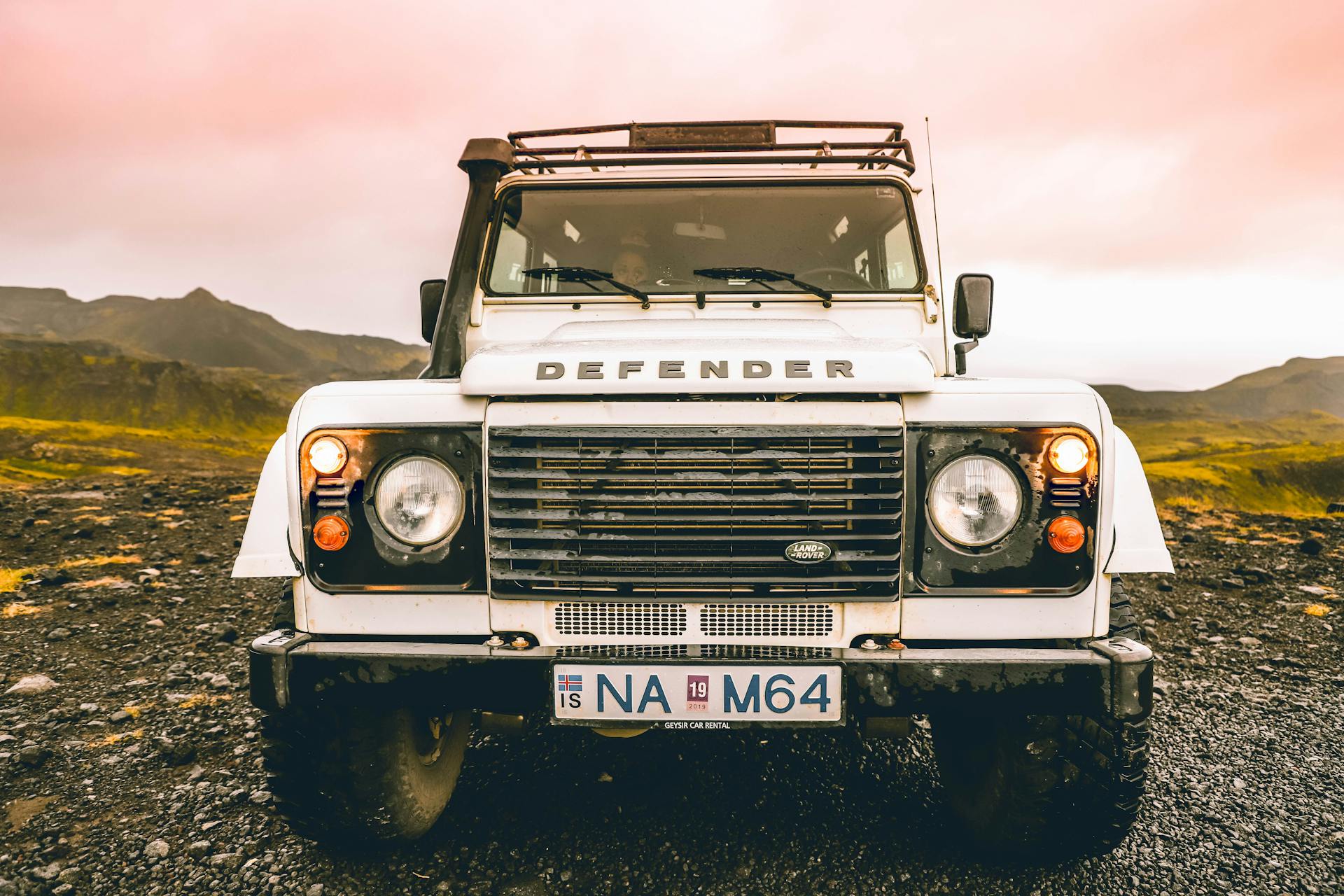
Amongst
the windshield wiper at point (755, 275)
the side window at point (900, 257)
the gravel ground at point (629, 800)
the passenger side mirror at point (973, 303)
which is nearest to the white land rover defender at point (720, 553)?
the gravel ground at point (629, 800)

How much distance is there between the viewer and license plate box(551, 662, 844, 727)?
6.28ft

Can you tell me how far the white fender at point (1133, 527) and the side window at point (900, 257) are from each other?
43.2 inches

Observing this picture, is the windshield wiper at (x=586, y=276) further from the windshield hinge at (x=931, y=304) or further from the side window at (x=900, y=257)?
the windshield hinge at (x=931, y=304)

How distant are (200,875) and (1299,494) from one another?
72.8ft

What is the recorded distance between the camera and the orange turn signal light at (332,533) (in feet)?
6.50

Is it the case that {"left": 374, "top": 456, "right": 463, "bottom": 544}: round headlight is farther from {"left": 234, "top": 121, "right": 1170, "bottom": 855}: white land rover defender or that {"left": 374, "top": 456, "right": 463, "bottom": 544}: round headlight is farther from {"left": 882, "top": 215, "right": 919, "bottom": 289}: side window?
{"left": 882, "top": 215, "right": 919, "bottom": 289}: side window

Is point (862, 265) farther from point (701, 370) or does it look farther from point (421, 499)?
point (421, 499)

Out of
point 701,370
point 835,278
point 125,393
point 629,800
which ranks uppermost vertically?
point 125,393

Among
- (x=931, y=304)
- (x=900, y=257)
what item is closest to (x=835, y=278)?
(x=900, y=257)

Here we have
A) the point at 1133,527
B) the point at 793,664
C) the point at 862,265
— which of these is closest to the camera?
the point at 793,664

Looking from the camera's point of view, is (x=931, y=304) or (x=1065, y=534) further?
(x=931, y=304)

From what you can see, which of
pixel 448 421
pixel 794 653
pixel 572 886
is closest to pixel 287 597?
pixel 448 421

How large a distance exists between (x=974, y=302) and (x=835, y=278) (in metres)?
0.66

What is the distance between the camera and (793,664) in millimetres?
1914
